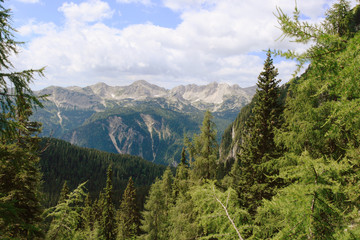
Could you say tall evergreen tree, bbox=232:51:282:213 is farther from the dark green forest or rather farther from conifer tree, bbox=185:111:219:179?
conifer tree, bbox=185:111:219:179

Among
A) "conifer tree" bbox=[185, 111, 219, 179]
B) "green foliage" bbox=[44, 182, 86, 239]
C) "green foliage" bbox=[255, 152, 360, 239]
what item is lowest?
"green foliage" bbox=[44, 182, 86, 239]

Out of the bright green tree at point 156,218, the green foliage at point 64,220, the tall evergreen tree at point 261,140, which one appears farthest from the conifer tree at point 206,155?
the bright green tree at point 156,218

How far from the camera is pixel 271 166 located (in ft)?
41.7

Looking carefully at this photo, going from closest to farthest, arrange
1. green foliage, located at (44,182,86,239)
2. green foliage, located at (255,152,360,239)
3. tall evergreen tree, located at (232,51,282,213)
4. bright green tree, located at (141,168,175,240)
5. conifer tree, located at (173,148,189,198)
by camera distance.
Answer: green foliage, located at (255,152,360,239)
green foliage, located at (44,182,86,239)
tall evergreen tree, located at (232,51,282,213)
conifer tree, located at (173,148,189,198)
bright green tree, located at (141,168,175,240)

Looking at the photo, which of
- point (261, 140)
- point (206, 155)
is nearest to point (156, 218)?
point (206, 155)

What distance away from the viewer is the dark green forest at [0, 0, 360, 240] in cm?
336

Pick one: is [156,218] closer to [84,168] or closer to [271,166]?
[271,166]

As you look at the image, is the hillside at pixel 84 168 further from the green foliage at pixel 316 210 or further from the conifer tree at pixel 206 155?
the green foliage at pixel 316 210

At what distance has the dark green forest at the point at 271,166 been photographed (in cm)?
336

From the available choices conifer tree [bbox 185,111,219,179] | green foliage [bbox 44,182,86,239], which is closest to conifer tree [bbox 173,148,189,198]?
conifer tree [bbox 185,111,219,179]

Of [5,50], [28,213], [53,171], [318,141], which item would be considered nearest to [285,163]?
[318,141]

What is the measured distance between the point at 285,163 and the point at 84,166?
19872 cm

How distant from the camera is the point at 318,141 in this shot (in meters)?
10.7

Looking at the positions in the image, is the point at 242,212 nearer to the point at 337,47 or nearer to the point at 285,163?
the point at 337,47
